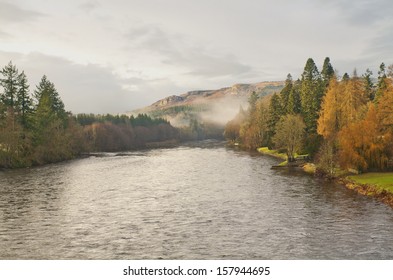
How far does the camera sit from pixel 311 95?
94812 mm

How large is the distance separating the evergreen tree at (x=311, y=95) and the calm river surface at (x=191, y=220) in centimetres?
3655

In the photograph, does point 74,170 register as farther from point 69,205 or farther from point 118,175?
point 69,205

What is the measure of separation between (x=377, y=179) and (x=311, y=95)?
50308mm

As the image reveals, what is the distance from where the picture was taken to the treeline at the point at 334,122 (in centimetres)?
5328

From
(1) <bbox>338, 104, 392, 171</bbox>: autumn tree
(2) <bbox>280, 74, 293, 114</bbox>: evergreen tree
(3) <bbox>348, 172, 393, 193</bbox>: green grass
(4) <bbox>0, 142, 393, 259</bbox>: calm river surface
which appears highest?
(2) <bbox>280, 74, 293, 114</bbox>: evergreen tree

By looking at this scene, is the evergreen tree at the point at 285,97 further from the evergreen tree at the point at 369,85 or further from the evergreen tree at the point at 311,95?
the evergreen tree at the point at 369,85

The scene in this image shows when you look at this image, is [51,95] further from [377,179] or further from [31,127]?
[377,179]

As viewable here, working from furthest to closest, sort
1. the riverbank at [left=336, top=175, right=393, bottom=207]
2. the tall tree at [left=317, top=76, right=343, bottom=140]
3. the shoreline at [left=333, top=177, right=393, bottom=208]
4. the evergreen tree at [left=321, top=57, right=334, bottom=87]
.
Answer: the evergreen tree at [left=321, top=57, right=334, bottom=87], the tall tree at [left=317, top=76, right=343, bottom=140], the riverbank at [left=336, top=175, right=393, bottom=207], the shoreline at [left=333, top=177, right=393, bottom=208]

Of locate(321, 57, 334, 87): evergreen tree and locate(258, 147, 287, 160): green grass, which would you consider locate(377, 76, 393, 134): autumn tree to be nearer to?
→ locate(258, 147, 287, 160): green grass

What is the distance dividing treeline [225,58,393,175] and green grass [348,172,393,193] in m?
2.51

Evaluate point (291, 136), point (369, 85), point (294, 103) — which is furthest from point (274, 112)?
point (291, 136)

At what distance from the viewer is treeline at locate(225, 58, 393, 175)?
2098 inches

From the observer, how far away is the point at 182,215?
1346 inches

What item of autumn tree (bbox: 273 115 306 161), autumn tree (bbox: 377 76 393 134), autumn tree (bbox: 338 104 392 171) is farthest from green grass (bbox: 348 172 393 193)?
autumn tree (bbox: 273 115 306 161)
